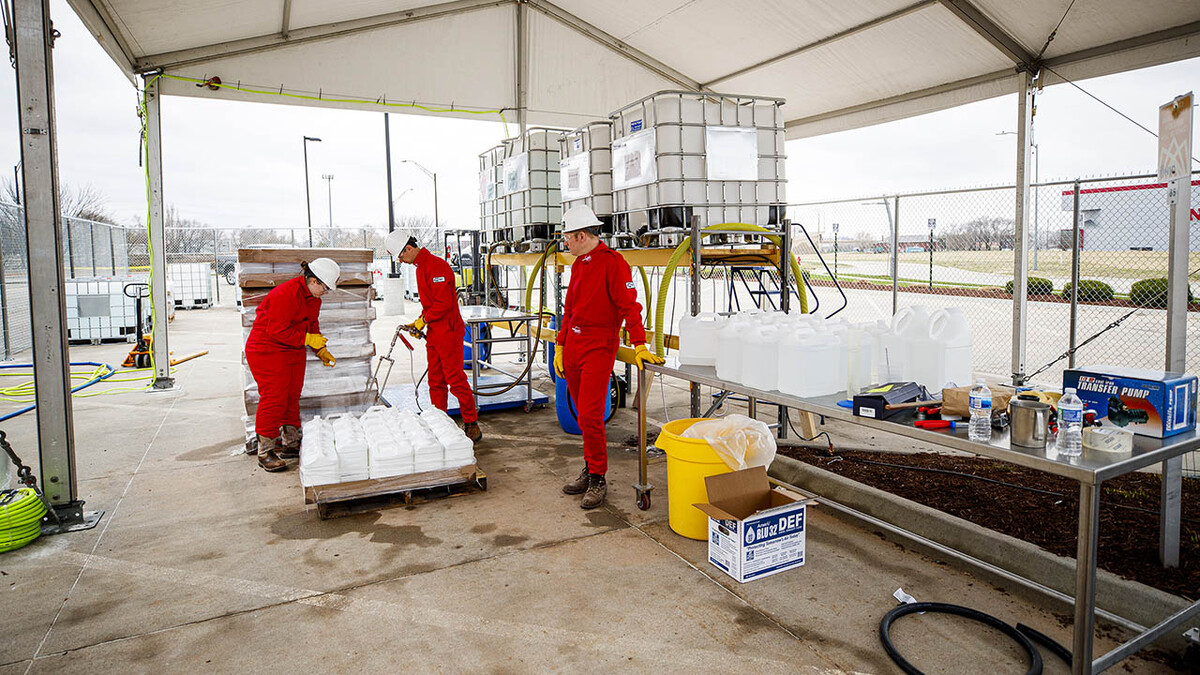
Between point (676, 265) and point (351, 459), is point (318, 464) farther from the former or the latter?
point (676, 265)

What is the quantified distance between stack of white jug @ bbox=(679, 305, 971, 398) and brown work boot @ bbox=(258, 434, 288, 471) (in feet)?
13.8

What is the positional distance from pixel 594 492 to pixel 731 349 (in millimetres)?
1611

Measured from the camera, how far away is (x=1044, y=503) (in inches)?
179

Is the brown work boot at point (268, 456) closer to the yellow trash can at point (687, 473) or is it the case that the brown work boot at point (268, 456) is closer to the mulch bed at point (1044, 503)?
the yellow trash can at point (687, 473)

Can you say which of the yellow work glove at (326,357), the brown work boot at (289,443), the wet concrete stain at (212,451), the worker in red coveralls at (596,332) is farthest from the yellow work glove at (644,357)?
the wet concrete stain at (212,451)

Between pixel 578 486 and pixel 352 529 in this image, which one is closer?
pixel 352 529

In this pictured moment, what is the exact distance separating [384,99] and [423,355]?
4905 mm

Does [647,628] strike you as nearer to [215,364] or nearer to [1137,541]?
[1137,541]

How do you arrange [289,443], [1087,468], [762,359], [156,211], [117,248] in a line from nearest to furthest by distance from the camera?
[1087,468], [762,359], [289,443], [156,211], [117,248]

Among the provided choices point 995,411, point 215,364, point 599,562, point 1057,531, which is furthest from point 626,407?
point 215,364

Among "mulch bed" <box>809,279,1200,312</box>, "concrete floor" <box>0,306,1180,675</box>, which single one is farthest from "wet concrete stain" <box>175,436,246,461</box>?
"mulch bed" <box>809,279,1200,312</box>

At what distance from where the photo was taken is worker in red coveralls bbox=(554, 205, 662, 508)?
4.94m

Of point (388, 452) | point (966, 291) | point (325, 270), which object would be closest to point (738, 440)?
point (388, 452)

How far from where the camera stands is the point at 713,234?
21.0 feet
